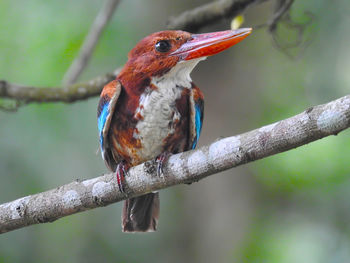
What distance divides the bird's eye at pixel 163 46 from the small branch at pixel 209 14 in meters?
0.79

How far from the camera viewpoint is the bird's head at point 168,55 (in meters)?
3.27

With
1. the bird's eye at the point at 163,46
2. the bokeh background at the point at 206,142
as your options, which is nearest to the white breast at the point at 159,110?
the bird's eye at the point at 163,46

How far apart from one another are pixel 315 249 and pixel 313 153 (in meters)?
0.93

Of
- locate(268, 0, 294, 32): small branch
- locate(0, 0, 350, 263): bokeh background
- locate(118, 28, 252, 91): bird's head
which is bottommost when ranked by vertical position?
locate(0, 0, 350, 263): bokeh background

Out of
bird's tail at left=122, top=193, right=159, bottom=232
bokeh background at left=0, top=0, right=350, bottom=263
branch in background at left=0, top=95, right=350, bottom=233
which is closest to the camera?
branch in background at left=0, top=95, right=350, bottom=233

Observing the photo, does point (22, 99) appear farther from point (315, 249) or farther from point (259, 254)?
Answer: point (315, 249)

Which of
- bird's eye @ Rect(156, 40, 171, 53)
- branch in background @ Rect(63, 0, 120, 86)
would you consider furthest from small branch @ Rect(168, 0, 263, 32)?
bird's eye @ Rect(156, 40, 171, 53)

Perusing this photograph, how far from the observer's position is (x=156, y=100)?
3.23 m

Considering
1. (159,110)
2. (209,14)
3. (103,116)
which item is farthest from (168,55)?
(209,14)

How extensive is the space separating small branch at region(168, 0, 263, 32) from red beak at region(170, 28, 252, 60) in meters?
0.70

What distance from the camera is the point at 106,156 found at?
3.52 m

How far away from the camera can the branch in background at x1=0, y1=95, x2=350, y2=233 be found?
2154 mm

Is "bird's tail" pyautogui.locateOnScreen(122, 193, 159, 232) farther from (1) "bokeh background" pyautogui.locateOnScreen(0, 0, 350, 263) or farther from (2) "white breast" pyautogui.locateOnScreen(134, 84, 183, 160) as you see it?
(1) "bokeh background" pyautogui.locateOnScreen(0, 0, 350, 263)

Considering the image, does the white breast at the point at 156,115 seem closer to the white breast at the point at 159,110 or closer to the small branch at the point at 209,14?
the white breast at the point at 159,110
